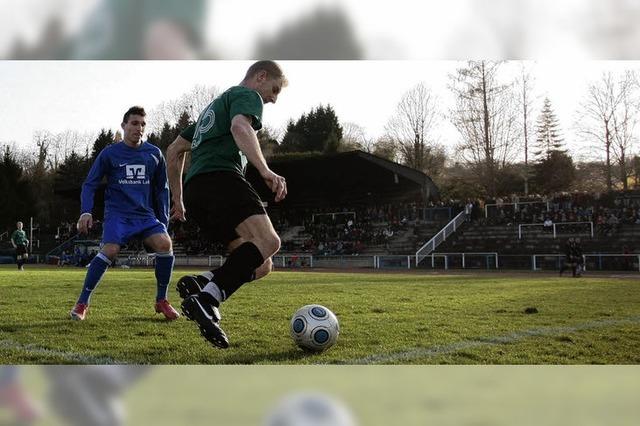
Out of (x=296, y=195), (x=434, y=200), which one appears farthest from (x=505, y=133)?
(x=296, y=195)

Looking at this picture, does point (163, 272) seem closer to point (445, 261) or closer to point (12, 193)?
point (12, 193)

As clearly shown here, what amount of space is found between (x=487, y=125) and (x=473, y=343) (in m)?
13.8

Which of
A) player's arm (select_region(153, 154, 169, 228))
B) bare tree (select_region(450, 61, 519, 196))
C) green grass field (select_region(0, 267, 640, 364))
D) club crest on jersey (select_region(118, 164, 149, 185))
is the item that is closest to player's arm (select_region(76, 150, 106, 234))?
club crest on jersey (select_region(118, 164, 149, 185))

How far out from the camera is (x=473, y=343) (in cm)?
321


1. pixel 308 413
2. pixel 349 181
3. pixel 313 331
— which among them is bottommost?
pixel 313 331

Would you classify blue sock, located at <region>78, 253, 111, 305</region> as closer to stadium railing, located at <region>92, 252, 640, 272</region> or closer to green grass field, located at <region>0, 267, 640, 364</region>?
green grass field, located at <region>0, 267, 640, 364</region>

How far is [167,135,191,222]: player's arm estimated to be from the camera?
3191 millimetres

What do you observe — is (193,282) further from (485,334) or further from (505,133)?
(505,133)

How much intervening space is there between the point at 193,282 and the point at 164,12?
128 cm

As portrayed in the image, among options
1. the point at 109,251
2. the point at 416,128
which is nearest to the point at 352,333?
the point at 109,251

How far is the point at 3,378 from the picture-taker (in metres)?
1.78

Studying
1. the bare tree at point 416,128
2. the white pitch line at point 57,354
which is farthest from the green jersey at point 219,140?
Result: the bare tree at point 416,128

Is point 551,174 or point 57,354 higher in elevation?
point 551,174

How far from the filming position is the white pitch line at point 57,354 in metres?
2.52
